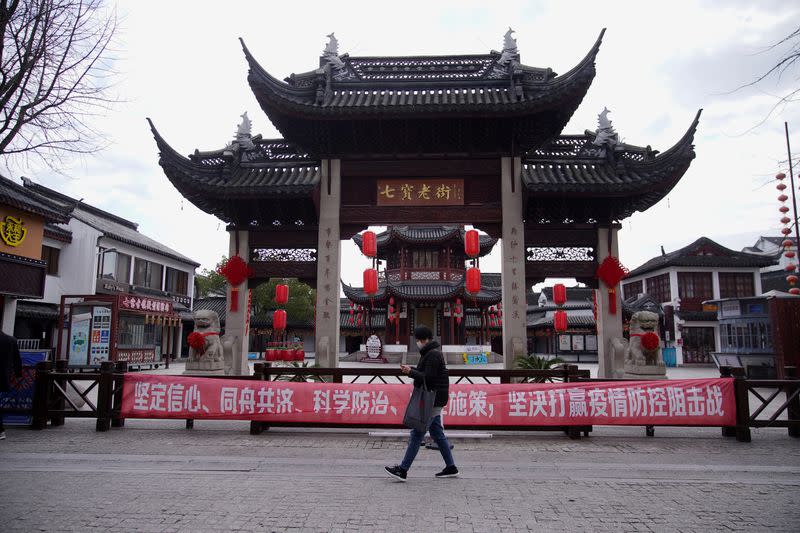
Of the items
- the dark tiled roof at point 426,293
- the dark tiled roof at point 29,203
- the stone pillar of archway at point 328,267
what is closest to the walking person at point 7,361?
the stone pillar of archway at point 328,267

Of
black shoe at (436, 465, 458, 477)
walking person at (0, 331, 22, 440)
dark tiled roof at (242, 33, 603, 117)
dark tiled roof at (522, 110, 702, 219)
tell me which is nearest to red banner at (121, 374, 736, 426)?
walking person at (0, 331, 22, 440)

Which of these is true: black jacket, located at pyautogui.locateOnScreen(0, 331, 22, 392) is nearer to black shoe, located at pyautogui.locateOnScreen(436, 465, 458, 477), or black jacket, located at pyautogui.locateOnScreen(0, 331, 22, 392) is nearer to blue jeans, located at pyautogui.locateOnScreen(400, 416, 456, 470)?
blue jeans, located at pyautogui.locateOnScreen(400, 416, 456, 470)

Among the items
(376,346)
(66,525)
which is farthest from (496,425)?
(376,346)

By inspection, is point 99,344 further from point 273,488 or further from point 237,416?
point 273,488

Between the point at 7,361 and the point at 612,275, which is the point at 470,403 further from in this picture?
the point at 7,361

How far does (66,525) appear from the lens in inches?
159

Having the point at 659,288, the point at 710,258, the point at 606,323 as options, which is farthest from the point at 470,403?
the point at 659,288

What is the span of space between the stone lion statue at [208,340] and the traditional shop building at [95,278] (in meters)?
11.6

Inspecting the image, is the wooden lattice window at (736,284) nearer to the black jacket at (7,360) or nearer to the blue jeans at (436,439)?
the blue jeans at (436,439)

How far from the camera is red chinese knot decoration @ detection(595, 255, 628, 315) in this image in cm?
1174

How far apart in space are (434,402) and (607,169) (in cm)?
915

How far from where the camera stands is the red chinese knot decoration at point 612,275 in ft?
38.5

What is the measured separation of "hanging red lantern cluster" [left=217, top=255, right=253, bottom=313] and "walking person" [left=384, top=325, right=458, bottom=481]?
7.64m

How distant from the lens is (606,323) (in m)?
11.7
